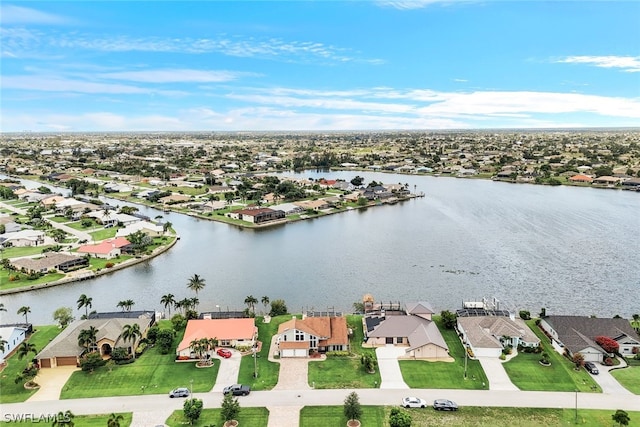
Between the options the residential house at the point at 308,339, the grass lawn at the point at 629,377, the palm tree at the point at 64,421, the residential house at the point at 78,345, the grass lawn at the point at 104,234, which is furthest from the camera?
the grass lawn at the point at 104,234

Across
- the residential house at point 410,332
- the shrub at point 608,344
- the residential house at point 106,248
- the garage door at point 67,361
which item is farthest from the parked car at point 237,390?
the residential house at point 106,248

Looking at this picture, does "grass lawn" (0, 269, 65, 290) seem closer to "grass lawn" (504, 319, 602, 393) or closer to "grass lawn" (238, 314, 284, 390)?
"grass lawn" (238, 314, 284, 390)

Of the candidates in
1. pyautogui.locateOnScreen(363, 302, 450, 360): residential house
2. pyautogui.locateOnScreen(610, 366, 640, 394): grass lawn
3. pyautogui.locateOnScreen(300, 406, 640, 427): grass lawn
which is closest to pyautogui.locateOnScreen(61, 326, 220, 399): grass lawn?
pyautogui.locateOnScreen(300, 406, 640, 427): grass lawn

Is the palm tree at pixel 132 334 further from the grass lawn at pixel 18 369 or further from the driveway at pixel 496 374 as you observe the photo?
the driveway at pixel 496 374

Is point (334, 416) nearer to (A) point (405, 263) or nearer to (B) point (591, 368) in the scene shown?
(B) point (591, 368)

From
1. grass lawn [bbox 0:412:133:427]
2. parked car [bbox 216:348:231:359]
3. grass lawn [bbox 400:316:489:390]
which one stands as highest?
parked car [bbox 216:348:231:359]

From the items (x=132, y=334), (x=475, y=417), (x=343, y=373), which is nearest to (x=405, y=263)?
(x=343, y=373)
